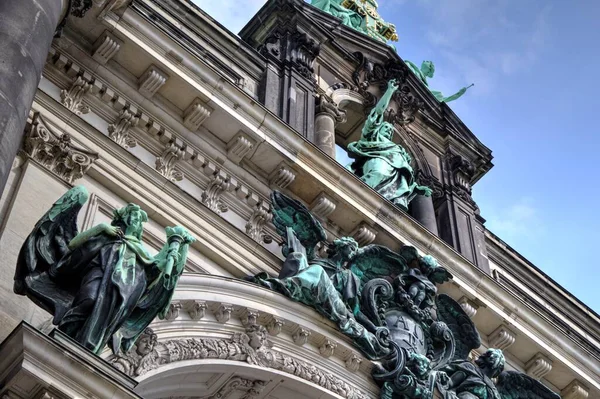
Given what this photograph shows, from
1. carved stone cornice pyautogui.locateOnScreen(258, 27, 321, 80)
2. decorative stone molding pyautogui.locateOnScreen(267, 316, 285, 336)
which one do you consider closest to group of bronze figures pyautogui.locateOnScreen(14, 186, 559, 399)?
decorative stone molding pyautogui.locateOnScreen(267, 316, 285, 336)

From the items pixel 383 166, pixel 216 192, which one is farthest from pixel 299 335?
pixel 383 166

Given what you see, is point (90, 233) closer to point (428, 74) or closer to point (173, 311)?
point (173, 311)

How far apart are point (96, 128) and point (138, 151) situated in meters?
0.54

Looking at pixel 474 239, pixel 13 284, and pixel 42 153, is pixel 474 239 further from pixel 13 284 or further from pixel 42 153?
pixel 13 284

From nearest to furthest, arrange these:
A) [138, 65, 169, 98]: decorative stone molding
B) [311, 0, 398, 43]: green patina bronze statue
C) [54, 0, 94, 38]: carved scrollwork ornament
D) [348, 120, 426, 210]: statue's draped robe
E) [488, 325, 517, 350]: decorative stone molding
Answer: [54, 0, 94, 38]: carved scrollwork ornament → [138, 65, 169, 98]: decorative stone molding → [488, 325, 517, 350]: decorative stone molding → [348, 120, 426, 210]: statue's draped robe → [311, 0, 398, 43]: green patina bronze statue

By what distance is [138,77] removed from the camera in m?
12.7

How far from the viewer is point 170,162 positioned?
12.4 meters

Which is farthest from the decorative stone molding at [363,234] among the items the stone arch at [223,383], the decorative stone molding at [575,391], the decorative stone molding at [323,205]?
the decorative stone molding at [575,391]

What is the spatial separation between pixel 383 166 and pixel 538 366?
290cm

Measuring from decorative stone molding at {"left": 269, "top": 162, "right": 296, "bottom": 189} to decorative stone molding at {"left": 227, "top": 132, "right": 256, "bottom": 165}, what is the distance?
375 millimetres

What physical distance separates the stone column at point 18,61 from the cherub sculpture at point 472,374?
5.33 m

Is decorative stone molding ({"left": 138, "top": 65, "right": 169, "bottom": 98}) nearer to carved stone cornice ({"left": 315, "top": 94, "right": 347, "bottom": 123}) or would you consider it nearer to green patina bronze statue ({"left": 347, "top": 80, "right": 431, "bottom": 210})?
green patina bronze statue ({"left": 347, "top": 80, "right": 431, "bottom": 210})

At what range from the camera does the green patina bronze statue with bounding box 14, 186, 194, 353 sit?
356 inches

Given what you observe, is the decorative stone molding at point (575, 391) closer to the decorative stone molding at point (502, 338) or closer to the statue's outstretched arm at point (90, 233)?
the decorative stone molding at point (502, 338)
